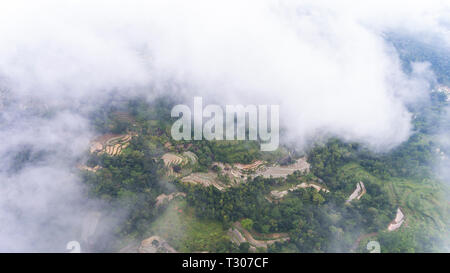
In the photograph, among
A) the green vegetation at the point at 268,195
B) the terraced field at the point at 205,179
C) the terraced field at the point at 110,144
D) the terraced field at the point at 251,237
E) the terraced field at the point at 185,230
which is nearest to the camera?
the terraced field at the point at 185,230

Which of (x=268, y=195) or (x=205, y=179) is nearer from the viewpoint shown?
(x=268, y=195)

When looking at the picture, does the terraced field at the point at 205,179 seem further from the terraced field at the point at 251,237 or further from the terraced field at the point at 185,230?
the terraced field at the point at 251,237

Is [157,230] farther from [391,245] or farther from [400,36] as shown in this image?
[400,36]

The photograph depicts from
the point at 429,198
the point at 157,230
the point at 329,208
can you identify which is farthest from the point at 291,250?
the point at 429,198

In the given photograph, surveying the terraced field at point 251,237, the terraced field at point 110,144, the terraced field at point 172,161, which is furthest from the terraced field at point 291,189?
the terraced field at point 110,144

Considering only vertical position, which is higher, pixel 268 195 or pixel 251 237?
pixel 268 195

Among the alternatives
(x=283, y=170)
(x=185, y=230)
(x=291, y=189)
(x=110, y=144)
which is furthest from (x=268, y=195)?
(x=110, y=144)

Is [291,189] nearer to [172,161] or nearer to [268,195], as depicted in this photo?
[268,195]

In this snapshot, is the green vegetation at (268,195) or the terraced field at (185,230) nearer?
the terraced field at (185,230)

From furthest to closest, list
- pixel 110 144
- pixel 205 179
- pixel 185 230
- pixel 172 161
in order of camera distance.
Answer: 1. pixel 110 144
2. pixel 172 161
3. pixel 205 179
4. pixel 185 230

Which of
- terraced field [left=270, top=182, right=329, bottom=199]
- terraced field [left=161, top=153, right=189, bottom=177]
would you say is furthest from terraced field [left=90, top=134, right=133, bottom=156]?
terraced field [left=270, top=182, right=329, bottom=199]

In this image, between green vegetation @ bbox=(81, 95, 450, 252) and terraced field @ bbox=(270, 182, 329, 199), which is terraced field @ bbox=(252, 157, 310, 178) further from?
terraced field @ bbox=(270, 182, 329, 199)
